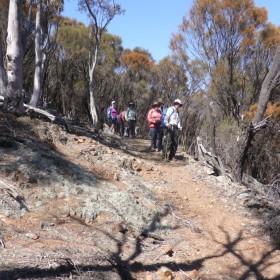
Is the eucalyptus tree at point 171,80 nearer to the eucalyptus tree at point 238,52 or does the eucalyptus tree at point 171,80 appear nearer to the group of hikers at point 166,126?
the eucalyptus tree at point 238,52

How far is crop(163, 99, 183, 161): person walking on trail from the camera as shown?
8938mm

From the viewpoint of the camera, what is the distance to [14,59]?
7.79 metres

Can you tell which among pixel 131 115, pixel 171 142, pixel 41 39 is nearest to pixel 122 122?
pixel 131 115

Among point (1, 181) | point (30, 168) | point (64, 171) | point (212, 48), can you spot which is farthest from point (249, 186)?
point (212, 48)

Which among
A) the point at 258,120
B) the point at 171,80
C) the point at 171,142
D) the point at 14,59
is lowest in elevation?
the point at 171,142

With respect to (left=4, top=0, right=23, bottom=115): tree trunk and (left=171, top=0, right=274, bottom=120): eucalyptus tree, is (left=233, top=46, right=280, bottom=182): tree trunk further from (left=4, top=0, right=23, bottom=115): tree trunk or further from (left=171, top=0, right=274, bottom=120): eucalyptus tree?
(left=171, top=0, right=274, bottom=120): eucalyptus tree

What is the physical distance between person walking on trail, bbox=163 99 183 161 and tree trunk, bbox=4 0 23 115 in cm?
335

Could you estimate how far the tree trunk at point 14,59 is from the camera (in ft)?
25.3

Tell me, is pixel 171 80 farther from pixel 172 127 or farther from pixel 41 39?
pixel 172 127

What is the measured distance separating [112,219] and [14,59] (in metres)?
4.51

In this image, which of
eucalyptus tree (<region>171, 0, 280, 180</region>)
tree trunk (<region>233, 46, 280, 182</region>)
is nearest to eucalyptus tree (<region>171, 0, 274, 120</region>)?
eucalyptus tree (<region>171, 0, 280, 180</region>)

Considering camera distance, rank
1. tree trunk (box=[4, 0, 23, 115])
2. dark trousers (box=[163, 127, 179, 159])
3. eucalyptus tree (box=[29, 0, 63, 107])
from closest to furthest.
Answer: tree trunk (box=[4, 0, 23, 115]) < dark trousers (box=[163, 127, 179, 159]) < eucalyptus tree (box=[29, 0, 63, 107])

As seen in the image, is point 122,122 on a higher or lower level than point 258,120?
lower

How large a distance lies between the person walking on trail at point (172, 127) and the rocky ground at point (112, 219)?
164 cm
